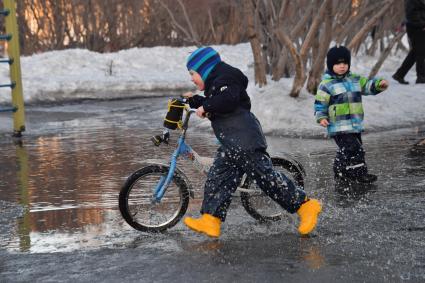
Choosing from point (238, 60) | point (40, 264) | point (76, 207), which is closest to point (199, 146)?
point (76, 207)

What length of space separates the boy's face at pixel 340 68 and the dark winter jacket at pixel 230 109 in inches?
80.1

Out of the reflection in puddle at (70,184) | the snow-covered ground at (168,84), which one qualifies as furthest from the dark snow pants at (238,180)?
the snow-covered ground at (168,84)

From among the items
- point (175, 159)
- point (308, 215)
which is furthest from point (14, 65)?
point (308, 215)

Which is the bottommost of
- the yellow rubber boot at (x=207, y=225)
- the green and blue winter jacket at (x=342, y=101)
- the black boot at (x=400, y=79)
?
the yellow rubber boot at (x=207, y=225)

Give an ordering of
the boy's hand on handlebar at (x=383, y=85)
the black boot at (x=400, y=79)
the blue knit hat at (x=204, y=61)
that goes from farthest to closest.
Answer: the black boot at (x=400, y=79), the boy's hand on handlebar at (x=383, y=85), the blue knit hat at (x=204, y=61)

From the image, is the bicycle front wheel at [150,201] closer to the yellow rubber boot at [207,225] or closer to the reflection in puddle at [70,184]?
the reflection in puddle at [70,184]

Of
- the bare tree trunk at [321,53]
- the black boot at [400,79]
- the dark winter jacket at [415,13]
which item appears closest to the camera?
the bare tree trunk at [321,53]

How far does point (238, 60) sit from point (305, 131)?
61.6 feet

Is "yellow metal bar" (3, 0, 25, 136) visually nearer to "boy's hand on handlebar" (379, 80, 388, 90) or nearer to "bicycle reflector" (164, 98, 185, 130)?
"boy's hand on handlebar" (379, 80, 388, 90)

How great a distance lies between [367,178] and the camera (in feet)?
25.3

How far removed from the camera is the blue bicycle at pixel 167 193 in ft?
19.7

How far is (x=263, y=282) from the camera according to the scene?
15.4 ft

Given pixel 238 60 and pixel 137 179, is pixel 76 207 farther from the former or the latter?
pixel 238 60

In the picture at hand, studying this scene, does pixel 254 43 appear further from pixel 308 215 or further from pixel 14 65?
pixel 308 215
